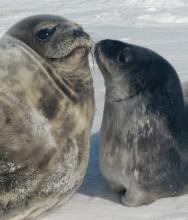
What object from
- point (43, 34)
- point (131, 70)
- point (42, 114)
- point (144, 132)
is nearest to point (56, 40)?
point (43, 34)

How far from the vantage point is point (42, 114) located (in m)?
3.37

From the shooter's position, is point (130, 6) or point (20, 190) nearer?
point (20, 190)

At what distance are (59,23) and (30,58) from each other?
0.95ft

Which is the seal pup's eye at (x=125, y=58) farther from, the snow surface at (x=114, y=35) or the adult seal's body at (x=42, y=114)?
the snow surface at (x=114, y=35)

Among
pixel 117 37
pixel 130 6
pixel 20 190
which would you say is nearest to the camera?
pixel 20 190

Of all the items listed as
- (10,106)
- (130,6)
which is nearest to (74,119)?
(10,106)

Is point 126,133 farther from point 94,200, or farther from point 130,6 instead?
point 130,6

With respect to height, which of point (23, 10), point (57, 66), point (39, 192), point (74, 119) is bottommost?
point (23, 10)

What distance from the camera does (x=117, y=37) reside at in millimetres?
8445

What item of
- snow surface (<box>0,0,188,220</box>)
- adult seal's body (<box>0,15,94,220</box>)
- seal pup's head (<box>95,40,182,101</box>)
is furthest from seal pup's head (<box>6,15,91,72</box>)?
snow surface (<box>0,0,188,220</box>)

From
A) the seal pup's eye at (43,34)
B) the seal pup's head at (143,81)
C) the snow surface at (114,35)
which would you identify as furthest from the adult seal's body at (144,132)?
the seal pup's eye at (43,34)

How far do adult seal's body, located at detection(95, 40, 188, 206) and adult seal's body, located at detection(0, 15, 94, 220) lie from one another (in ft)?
1.38

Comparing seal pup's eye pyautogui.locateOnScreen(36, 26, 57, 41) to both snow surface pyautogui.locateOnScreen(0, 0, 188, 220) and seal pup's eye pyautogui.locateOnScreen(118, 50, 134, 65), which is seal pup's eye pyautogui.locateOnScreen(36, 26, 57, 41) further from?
snow surface pyautogui.locateOnScreen(0, 0, 188, 220)

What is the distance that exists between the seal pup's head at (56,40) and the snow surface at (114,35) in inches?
33.5
